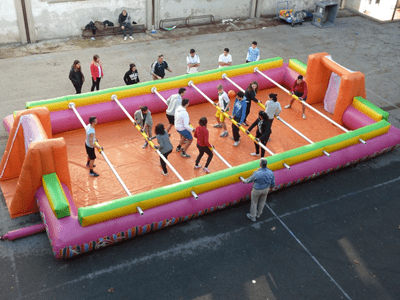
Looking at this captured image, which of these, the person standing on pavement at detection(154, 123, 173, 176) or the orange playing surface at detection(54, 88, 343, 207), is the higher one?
the person standing on pavement at detection(154, 123, 173, 176)

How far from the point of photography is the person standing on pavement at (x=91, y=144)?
29.3 ft

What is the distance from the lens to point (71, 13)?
16.4 metres

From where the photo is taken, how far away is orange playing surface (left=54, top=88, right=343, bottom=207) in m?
9.50

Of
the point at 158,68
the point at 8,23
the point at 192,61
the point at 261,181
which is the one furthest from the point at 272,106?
the point at 8,23

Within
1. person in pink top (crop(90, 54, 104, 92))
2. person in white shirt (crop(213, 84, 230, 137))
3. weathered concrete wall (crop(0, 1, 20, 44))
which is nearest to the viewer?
person in white shirt (crop(213, 84, 230, 137))

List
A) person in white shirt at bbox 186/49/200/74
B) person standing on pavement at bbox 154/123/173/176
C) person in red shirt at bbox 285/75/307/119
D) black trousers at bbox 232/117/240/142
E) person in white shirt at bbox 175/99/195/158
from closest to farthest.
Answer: person standing on pavement at bbox 154/123/173/176 → person in white shirt at bbox 175/99/195/158 → black trousers at bbox 232/117/240/142 → person in red shirt at bbox 285/75/307/119 → person in white shirt at bbox 186/49/200/74

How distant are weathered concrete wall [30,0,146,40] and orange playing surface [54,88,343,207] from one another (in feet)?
22.9

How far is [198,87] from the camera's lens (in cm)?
1248

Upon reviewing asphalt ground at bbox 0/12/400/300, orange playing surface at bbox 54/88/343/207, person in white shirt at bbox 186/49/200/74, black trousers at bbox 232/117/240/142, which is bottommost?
asphalt ground at bbox 0/12/400/300

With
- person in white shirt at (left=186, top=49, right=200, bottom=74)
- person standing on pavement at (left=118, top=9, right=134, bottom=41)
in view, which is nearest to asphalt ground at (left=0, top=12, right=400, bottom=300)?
person in white shirt at (left=186, top=49, right=200, bottom=74)

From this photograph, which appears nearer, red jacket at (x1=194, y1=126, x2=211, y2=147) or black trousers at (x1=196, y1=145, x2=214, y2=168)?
red jacket at (x1=194, y1=126, x2=211, y2=147)

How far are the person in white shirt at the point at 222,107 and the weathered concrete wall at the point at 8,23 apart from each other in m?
9.08

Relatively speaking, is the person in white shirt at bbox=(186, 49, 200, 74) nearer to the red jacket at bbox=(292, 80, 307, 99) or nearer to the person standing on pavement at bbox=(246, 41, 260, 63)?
the person standing on pavement at bbox=(246, 41, 260, 63)

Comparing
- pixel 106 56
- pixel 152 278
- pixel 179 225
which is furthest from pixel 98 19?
pixel 152 278
